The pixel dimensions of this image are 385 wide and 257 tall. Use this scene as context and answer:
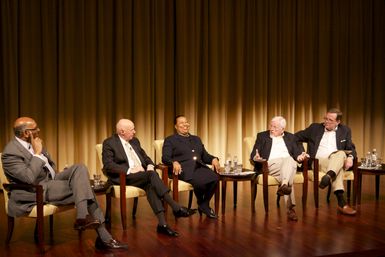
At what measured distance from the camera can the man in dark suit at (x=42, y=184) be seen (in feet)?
13.7

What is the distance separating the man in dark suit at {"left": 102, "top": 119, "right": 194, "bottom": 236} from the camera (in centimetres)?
479

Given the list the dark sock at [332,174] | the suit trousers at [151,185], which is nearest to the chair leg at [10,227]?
the suit trousers at [151,185]

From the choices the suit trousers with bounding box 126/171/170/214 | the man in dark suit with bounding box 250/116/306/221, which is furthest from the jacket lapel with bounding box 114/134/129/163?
the man in dark suit with bounding box 250/116/306/221

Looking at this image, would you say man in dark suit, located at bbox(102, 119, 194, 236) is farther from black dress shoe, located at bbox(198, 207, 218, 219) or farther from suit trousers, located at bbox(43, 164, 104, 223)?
suit trousers, located at bbox(43, 164, 104, 223)

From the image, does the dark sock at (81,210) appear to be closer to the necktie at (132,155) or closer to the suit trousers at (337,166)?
the necktie at (132,155)

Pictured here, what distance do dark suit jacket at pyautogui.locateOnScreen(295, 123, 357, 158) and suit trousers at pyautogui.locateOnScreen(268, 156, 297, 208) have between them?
744 millimetres

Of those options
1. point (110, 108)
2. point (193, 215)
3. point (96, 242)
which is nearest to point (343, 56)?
point (110, 108)

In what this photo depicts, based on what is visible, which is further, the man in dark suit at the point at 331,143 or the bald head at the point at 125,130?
the man in dark suit at the point at 331,143

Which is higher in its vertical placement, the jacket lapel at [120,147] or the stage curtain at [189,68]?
the stage curtain at [189,68]

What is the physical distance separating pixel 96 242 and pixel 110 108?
3.53 meters

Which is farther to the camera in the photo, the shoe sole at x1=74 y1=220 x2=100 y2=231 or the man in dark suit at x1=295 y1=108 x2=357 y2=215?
the man in dark suit at x1=295 y1=108 x2=357 y2=215

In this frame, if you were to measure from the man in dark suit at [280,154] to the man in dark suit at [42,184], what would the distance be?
2010 millimetres

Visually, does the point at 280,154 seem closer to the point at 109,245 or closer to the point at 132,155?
the point at 132,155

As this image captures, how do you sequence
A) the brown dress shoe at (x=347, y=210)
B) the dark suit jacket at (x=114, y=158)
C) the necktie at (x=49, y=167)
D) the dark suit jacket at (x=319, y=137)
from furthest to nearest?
the dark suit jacket at (x=319, y=137)
the brown dress shoe at (x=347, y=210)
the dark suit jacket at (x=114, y=158)
the necktie at (x=49, y=167)
